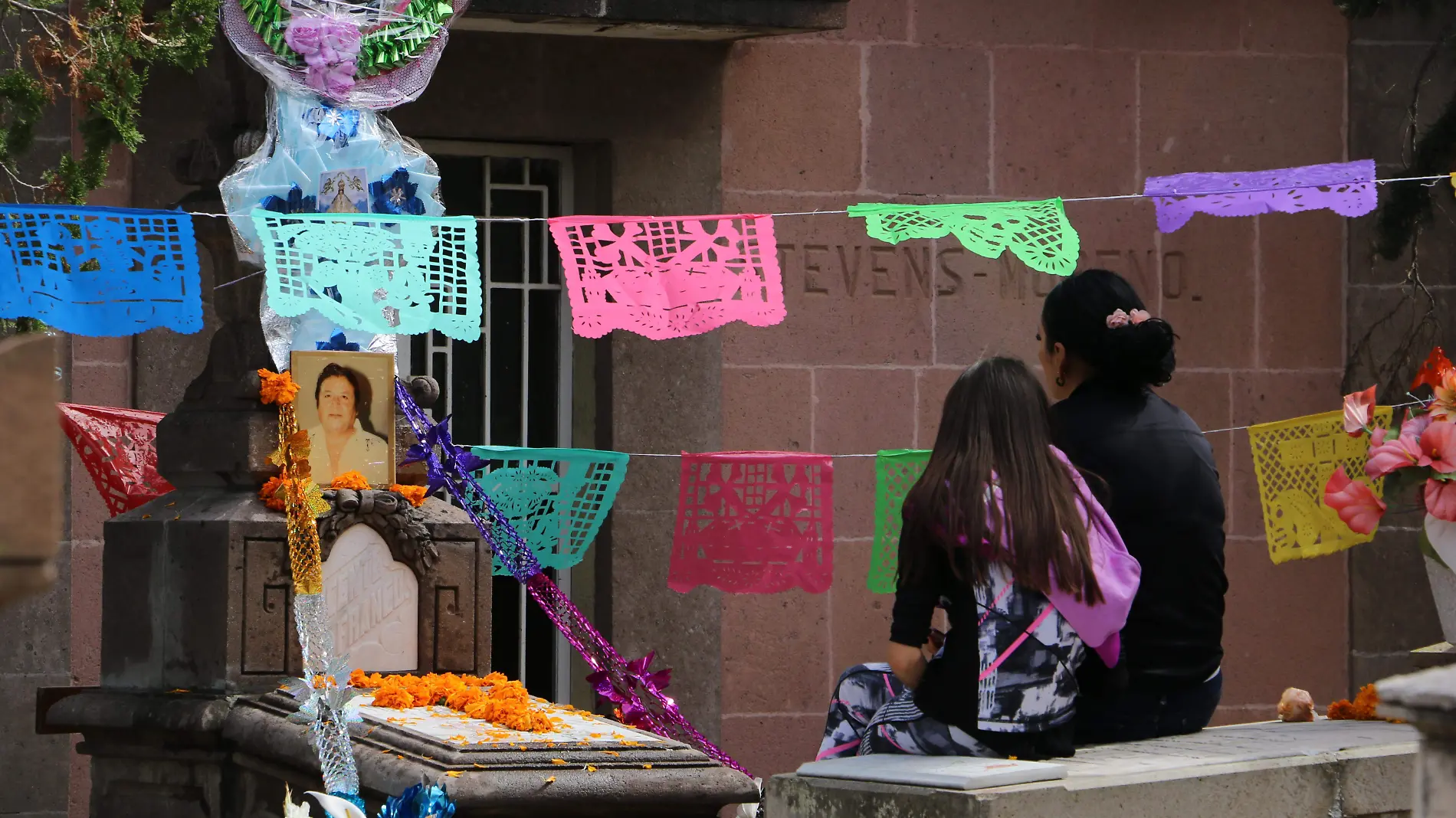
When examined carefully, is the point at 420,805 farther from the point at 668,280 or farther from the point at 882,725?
the point at 668,280

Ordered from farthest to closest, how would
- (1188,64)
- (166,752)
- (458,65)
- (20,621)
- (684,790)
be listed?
(1188,64), (458,65), (20,621), (166,752), (684,790)

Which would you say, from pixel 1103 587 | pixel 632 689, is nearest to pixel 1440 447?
pixel 1103 587

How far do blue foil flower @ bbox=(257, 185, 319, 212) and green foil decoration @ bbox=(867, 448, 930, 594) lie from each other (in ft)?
7.82

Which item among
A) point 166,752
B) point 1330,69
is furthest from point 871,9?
point 166,752

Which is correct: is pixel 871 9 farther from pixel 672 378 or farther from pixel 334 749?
pixel 334 749

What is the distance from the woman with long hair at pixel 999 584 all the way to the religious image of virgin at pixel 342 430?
2176 mm

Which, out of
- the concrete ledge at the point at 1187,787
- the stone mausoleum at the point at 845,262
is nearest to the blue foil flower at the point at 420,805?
the concrete ledge at the point at 1187,787

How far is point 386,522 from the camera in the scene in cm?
590

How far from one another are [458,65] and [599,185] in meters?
0.82

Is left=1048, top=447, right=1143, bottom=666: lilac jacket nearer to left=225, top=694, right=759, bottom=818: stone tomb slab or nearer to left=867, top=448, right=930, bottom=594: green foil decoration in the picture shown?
left=225, top=694, right=759, bottom=818: stone tomb slab

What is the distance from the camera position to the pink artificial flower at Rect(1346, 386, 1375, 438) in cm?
551

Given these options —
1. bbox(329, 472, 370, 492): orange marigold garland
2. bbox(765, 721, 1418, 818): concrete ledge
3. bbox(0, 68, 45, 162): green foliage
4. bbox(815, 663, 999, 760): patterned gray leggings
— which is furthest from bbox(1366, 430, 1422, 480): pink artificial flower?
bbox(0, 68, 45, 162): green foliage

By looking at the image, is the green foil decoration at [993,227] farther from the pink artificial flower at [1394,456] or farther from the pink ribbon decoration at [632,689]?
the pink ribbon decoration at [632,689]

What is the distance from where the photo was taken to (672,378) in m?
8.99
